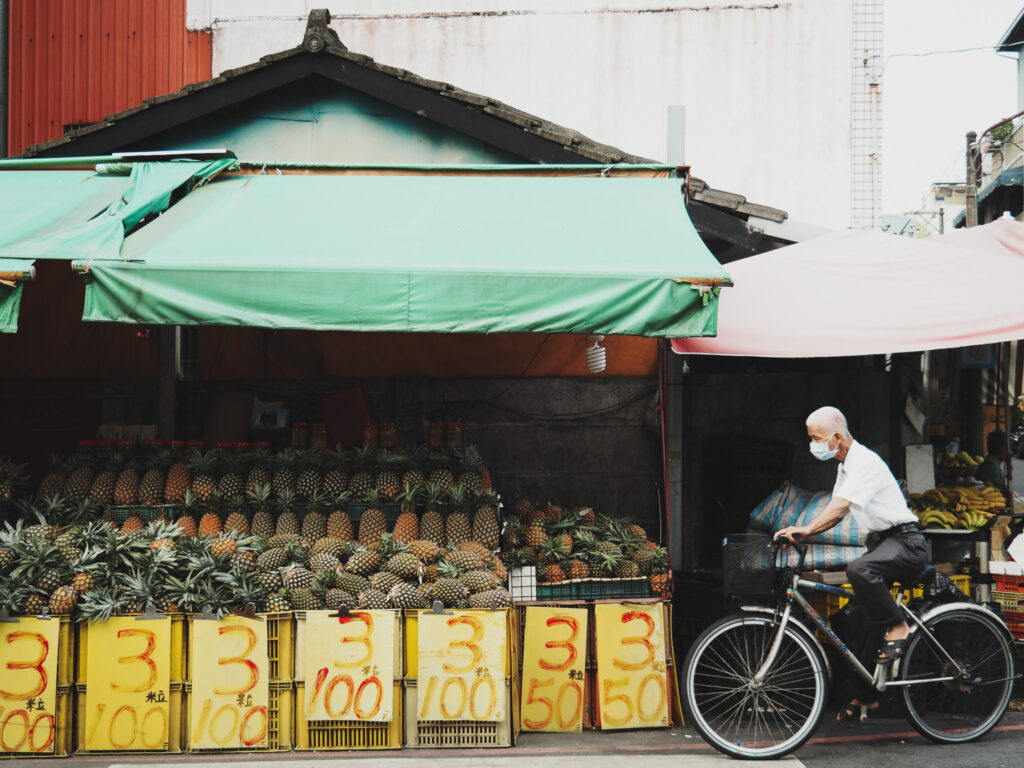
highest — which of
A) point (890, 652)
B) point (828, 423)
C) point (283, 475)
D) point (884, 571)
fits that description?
point (828, 423)

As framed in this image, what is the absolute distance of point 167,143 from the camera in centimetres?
863

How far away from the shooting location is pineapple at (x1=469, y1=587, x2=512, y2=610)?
5.57m

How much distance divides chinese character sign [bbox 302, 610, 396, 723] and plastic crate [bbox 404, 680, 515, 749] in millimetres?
234

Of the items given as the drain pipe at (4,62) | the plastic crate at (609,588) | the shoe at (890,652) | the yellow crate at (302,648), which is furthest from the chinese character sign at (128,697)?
the drain pipe at (4,62)

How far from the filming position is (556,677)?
5969 mm

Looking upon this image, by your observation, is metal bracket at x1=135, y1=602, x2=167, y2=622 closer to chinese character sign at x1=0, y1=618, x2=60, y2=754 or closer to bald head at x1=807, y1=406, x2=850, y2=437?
chinese character sign at x1=0, y1=618, x2=60, y2=754

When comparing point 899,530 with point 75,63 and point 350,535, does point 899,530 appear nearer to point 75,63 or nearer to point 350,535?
point 350,535

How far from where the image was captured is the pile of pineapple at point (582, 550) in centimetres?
623

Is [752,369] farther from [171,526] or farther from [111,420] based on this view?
[111,420]

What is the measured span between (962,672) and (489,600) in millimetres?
3061

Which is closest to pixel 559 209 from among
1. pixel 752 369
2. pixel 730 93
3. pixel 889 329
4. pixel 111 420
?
pixel 889 329

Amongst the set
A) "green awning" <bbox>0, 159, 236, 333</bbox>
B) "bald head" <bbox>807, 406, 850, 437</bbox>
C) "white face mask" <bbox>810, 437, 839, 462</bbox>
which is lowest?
"white face mask" <bbox>810, 437, 839, 462</bbox>

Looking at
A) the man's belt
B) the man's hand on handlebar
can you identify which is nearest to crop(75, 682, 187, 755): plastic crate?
the man's hand on handlebar

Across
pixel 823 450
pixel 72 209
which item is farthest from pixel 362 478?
pixel 823 450
